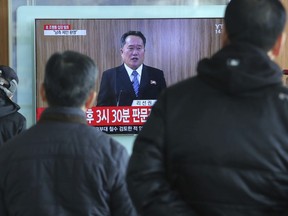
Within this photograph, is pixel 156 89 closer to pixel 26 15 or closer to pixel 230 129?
pixel 26 15

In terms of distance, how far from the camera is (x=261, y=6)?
47.0 inches

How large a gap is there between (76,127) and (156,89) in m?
2.20

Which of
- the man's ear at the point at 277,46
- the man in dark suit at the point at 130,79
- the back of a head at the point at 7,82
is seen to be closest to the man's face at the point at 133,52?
the man in dark suit at the point at 130,79

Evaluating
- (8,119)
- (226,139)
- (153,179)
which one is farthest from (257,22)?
(8,119)

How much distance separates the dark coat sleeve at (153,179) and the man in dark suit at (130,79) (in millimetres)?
2423

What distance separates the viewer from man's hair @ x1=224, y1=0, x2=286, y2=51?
46.7 inches

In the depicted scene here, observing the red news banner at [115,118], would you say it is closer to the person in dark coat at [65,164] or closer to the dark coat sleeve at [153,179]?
the person in dark coat at [65,164]

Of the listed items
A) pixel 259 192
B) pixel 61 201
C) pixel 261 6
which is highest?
pixel 261 6

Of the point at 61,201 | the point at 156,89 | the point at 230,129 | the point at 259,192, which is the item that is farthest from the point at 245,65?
the point at 156,89

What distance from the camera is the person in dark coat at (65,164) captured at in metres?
1.41

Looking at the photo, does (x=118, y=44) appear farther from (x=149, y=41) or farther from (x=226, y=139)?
(x=226, y=139)

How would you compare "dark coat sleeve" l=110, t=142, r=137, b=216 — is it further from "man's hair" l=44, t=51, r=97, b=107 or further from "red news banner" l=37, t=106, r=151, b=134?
Answer: "red news banner" l=37, t=106, r=151, b=134

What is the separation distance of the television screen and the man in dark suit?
38 millimetres

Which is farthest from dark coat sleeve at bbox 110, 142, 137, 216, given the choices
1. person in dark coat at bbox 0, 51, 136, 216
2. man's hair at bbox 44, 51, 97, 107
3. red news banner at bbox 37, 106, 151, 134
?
red news banner at bbox 37, 106, 151, 134
